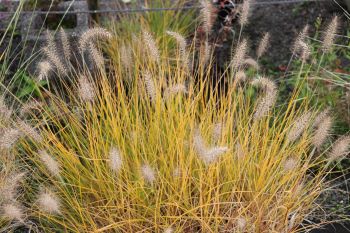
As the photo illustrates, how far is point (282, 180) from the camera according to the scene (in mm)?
3074

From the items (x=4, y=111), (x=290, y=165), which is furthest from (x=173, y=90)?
(x=4, y=111)

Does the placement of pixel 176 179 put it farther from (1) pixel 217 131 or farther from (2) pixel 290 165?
(2) pixel 290 165

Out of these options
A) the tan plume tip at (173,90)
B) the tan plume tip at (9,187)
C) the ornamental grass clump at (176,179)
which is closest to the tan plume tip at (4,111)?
the ornamental grass clump at (176,179)

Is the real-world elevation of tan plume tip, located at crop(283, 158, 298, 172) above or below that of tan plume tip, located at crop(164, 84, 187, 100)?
below

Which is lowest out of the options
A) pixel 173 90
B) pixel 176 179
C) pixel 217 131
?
pixel 176 179

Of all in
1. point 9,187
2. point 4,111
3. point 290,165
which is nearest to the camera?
point 9,187

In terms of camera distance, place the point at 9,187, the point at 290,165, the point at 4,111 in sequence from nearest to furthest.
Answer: the point at 9,187
the point at 290,165
the point at 4,111

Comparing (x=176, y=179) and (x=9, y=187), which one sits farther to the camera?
(x=176, y=179)

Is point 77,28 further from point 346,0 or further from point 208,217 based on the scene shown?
point 208,217

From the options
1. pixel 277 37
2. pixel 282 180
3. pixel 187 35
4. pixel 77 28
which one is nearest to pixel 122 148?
pixel 282 180

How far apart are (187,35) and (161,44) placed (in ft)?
0.94

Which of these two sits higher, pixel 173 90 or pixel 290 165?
pixel 173 90

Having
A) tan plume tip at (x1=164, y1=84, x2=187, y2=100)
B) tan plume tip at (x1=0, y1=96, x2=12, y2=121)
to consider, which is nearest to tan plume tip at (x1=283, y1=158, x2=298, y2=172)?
tan plume tip at (x1=164, y1=84, x2=187, y2=100)

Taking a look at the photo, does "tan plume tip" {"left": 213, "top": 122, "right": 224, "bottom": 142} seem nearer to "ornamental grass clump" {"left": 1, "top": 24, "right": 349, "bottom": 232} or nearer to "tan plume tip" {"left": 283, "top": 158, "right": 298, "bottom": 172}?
"ornamental grass clump" {"left": 1, "top": 24, "right": 349, "bottom": 232}
